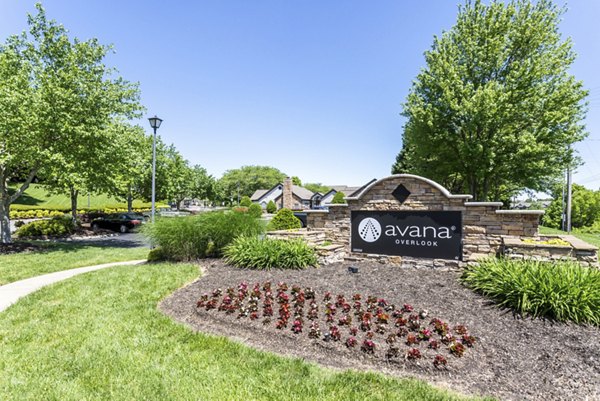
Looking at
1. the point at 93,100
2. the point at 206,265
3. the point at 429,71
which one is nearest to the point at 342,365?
the point at 206,265

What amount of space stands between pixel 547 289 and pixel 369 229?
3.76 meters

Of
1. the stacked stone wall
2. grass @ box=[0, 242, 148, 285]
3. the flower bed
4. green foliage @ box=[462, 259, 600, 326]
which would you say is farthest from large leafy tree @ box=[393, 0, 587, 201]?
grass @ box=[0, 242, 148, 285]

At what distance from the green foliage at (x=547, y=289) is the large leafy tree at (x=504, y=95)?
902 centimetres

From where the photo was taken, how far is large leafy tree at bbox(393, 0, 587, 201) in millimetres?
11883

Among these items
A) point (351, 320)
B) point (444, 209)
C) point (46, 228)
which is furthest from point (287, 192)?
point (351, 320)

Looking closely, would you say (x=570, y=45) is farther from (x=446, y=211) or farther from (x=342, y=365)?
(x=342, y=365)

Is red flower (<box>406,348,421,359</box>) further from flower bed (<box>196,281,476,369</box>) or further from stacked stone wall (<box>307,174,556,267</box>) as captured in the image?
stacked stone wall (<box>307,174,556,267</box>)

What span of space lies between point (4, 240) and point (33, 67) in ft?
23.0

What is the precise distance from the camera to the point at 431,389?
2.83 meters

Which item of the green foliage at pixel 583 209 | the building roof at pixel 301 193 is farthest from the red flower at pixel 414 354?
the building roof at pixel 301 193

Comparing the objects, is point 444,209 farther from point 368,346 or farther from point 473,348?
point 368,346

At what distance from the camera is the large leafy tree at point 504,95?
1188 centimetres

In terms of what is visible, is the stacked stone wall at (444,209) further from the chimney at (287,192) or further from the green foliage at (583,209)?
the chimney at (287,192)

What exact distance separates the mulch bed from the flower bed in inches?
3.3
